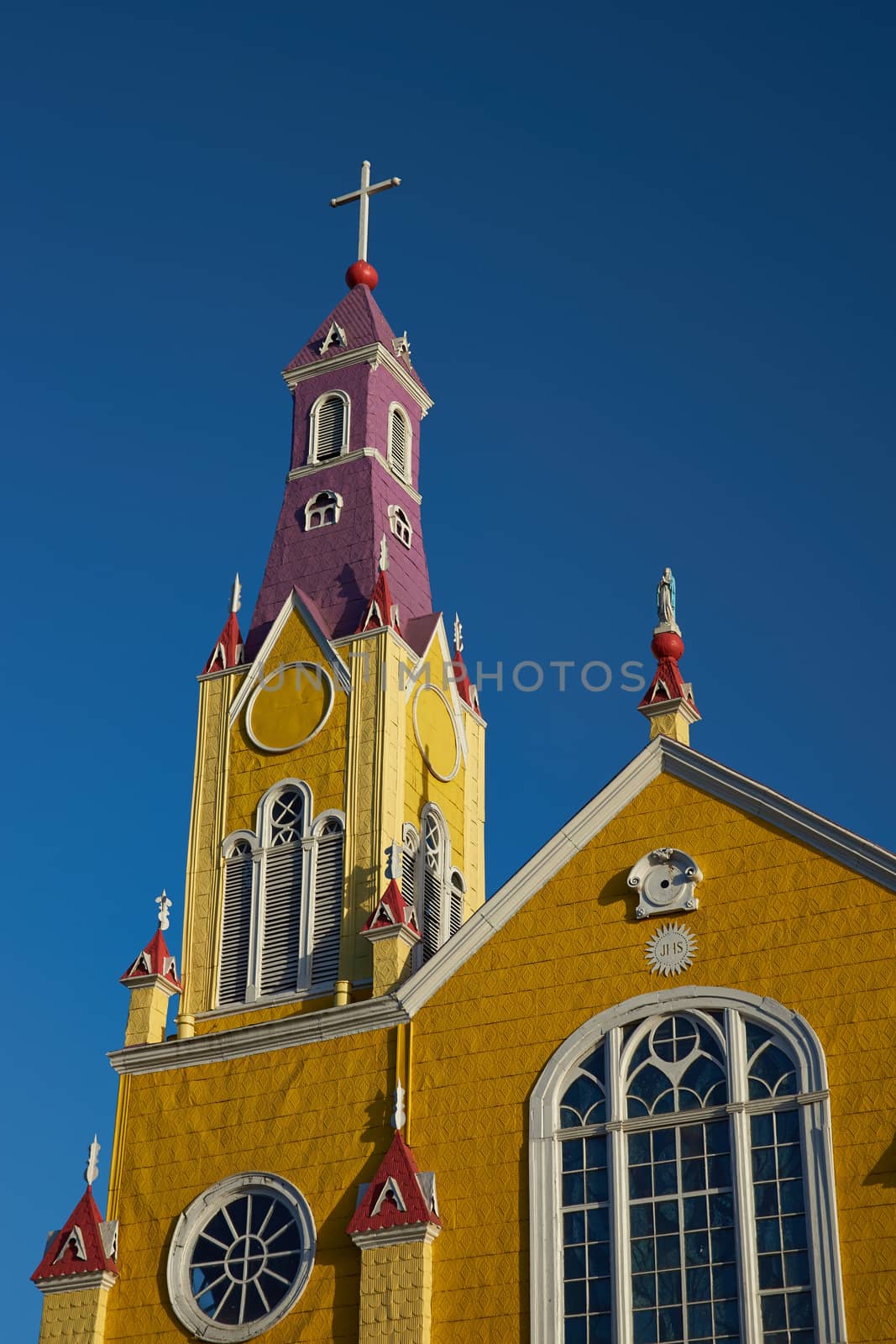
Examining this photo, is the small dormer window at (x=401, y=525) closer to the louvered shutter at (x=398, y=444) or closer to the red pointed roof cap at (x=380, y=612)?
the louvered shutter at (x=398, y=444)

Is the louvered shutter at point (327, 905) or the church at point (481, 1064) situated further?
the louvered shutter at point (327, 905)

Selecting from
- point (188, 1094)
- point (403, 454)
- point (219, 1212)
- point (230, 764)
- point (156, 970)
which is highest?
point (403, 454)

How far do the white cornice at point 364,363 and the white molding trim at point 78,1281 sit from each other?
724 inches

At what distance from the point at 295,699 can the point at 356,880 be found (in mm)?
4064

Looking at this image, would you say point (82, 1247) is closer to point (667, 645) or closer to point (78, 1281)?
point (78, 1281)

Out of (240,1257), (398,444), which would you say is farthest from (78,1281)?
(398,444)

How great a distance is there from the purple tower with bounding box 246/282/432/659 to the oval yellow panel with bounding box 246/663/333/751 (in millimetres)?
977

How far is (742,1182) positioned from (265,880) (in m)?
11.2

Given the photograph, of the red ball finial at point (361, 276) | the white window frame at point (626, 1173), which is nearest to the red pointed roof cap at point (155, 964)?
the white window frame at point (626, 1173)

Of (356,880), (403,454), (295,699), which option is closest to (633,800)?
(356,880)

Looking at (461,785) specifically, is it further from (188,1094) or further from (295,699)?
(188,1094)

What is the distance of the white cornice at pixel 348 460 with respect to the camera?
39.3m

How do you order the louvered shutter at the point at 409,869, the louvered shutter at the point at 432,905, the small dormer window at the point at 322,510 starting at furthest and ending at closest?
the small dormer window at the point at 322,510
the louvered shutter at the point at 432,905
the louvered shutter at the point at 409,869

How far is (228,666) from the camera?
A: 37.2 meters
